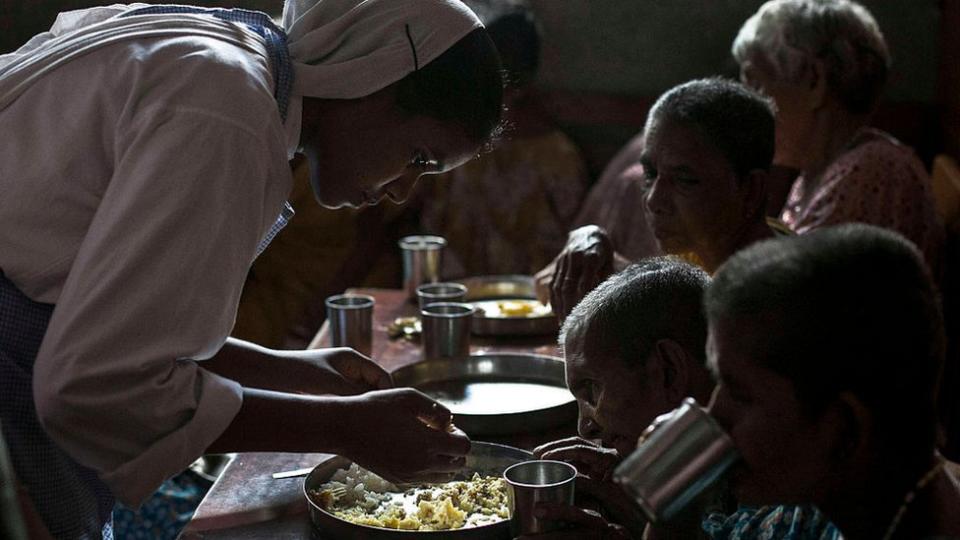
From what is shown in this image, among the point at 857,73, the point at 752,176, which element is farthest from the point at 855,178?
the point at 752,176

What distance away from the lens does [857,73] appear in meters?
3.32

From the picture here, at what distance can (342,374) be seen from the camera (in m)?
2.11

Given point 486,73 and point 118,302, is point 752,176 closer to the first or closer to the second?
point 486,73

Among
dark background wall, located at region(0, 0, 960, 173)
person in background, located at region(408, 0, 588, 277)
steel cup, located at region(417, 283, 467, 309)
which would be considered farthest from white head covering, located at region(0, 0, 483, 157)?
dark background wall, located at region(0, 0, 960, 173)

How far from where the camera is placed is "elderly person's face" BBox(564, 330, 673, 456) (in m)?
1.79

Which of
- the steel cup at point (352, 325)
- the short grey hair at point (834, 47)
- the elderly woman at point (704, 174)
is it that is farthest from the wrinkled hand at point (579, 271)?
the short grey hair at point (834, 47)

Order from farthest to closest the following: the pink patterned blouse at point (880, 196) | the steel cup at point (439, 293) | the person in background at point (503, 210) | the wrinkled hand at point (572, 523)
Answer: the person in background at point (503, 210), the pink patterned blouse at point (880, 196), the steel cup at point (439, 293), the wrinkled hand at point (572, 523)

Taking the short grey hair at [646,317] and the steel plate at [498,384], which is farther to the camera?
the steel plate at [498,384]

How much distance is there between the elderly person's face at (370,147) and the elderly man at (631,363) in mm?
385

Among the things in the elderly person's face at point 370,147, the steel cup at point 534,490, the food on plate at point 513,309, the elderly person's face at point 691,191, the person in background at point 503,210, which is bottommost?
the person in background at point 503,210

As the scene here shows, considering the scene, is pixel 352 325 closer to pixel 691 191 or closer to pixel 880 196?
pixel 691 191

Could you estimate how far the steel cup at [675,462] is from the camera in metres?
1.22

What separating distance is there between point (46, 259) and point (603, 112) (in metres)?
4.14

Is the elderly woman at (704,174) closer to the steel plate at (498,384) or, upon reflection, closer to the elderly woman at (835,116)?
the steel plate at (498,384)
